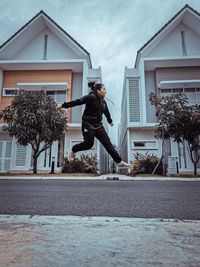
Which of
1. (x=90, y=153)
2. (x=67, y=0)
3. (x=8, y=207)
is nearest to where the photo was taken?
(x=8, y=207)

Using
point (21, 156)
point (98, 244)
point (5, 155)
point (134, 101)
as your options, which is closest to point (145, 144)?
point (134, 101)

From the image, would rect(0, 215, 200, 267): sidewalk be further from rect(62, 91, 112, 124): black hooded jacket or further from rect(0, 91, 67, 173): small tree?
rect(0, 91, 67, 173): small tree

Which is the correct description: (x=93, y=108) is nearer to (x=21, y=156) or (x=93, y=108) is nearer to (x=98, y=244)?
(x=98, y=244)

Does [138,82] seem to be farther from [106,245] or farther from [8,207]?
[106,245]

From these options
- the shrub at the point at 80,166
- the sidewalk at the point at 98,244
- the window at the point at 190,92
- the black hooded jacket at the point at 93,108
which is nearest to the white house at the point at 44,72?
the shrub at the point at 80,166

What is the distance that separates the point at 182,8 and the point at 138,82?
6.42 m

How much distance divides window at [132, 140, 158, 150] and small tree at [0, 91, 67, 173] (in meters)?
5.86

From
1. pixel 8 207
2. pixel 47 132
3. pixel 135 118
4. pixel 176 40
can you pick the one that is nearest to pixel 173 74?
pixel 176 40

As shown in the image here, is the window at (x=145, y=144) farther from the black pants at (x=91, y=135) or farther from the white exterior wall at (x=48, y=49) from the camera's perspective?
the black pants at (x=91, y=135)

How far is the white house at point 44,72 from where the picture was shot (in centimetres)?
1475

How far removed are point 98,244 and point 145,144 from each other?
14077 millimetres

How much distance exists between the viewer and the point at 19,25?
15.9 m

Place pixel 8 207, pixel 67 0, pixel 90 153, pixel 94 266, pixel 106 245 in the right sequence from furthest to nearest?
pixel 90 153, pixel 67 0, pixel 8 207, pixel 106 245, pixel 94 266

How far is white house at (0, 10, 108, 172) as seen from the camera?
1475 centimetres
